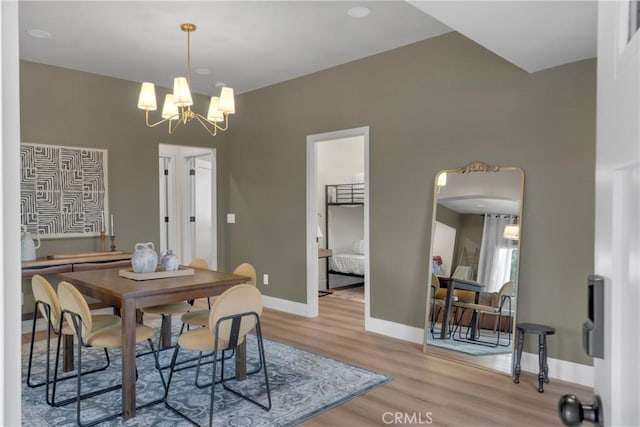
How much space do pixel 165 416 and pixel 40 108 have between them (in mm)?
3738

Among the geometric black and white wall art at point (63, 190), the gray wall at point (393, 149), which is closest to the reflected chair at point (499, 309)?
the gray wall at point (393, 149)


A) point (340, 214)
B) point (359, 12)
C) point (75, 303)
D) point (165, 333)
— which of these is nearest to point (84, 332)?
point (75, 303)

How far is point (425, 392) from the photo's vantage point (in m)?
3.12

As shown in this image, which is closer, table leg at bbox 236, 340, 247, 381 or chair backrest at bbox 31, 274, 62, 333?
chair backrest at bbox 31, 274, 62, 333

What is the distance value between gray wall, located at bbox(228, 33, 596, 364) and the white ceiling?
0.80 feet

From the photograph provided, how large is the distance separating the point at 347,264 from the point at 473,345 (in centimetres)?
349

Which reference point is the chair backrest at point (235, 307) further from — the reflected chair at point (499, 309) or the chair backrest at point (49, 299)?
the reflected chair at point (499, 309)

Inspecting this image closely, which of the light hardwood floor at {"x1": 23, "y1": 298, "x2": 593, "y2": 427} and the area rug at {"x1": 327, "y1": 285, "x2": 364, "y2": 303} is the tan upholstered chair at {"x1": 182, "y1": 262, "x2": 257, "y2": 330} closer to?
the light hardwood floor at {"x1": 23, "y1": 298, "x2": 593, "y2": 427}

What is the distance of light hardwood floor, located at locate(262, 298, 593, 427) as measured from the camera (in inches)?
107

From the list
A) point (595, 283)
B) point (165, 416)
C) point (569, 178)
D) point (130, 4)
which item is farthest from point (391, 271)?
point (595, 283)

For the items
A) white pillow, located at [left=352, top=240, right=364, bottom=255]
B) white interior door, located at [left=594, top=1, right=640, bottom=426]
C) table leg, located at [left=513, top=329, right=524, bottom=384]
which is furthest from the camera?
white pillow, located at [left=352, top=240, right=364, bottom=255]

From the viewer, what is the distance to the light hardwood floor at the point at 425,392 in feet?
8.90

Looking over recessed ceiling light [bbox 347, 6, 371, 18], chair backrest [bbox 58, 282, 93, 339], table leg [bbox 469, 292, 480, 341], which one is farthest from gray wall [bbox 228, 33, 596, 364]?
chair backrest [bbox 58, 282, 93, 339]

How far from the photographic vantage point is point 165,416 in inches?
107
